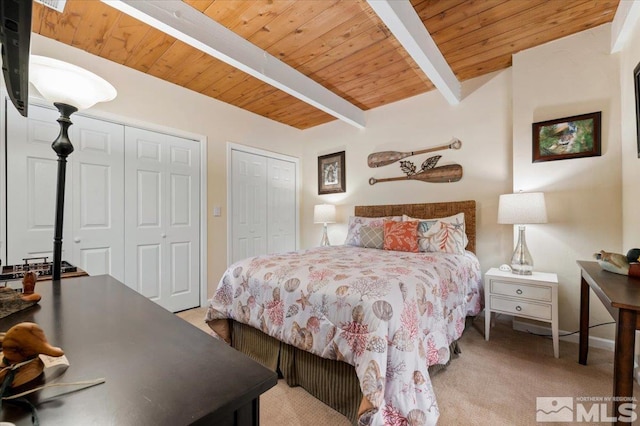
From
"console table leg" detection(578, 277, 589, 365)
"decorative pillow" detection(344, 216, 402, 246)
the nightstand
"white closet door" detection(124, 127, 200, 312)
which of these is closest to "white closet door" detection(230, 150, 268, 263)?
"white closet door" detection(124, 127, 200, 312)

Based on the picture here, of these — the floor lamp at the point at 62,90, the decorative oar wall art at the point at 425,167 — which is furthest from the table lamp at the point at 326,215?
the floor lamp at the point at 62,90

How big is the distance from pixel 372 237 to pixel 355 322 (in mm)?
1685

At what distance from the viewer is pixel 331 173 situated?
4156 millimetres

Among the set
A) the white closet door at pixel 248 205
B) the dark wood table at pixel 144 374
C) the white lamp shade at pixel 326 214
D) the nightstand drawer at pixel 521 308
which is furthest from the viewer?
the white lamp shade at pixel 326 214

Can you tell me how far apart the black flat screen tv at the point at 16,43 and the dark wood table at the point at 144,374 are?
1.86 ft

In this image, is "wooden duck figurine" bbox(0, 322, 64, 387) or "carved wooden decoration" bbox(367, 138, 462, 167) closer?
"wooden duck figurine" bbox(0, 322, 64, 387)

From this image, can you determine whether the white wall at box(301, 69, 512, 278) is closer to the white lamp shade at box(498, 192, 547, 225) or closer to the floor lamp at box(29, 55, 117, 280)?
the white lamp shade at box(498, 192, 547, 225)

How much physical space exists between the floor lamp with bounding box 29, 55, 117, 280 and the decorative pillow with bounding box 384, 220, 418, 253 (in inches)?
94.8

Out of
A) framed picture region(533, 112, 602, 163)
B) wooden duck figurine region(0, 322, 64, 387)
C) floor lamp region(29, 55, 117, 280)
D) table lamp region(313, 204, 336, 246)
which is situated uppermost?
framed picture region(533, 112, 602, 163)

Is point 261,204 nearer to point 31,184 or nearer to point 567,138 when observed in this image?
point 31,184

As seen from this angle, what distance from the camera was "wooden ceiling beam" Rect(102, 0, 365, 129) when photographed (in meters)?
1.76

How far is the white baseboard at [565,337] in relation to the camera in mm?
2154

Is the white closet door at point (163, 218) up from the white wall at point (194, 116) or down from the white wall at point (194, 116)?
down

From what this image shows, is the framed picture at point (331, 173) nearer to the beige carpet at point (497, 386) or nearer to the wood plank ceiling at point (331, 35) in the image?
the wood plank ceiling at point (331, 35)
